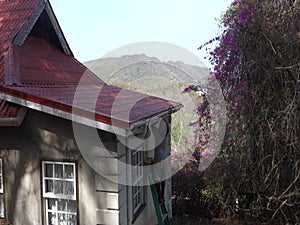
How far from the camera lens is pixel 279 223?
28.2 feet

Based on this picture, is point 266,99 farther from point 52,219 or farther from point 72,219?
point 52,219

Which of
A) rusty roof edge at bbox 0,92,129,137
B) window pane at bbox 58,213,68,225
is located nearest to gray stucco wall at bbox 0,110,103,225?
window pane at bbox 58,213,68,225

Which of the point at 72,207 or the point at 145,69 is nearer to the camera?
the point at 72,207

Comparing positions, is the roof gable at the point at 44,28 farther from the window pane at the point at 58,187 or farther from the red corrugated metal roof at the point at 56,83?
the window pane at the point at 58,187

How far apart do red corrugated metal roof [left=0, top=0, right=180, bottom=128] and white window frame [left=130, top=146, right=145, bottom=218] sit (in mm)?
1248

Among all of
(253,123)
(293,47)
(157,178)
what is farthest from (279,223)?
(293,47)

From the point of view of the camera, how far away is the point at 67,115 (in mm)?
4863

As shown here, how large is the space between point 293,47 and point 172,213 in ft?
22.9

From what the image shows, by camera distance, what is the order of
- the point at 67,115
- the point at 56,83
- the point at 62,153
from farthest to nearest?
the point at 56,83 → the point at 62,153 → the point at 67,115

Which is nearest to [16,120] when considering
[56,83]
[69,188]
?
[69,188]

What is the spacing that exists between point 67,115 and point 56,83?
2.72m

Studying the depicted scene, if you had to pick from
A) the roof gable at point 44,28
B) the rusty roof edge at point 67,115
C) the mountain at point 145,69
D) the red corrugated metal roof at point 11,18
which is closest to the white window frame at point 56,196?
the rusty roof edge at point 67,115

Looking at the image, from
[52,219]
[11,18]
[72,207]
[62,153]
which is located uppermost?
[11,18]

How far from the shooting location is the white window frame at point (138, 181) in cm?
674
